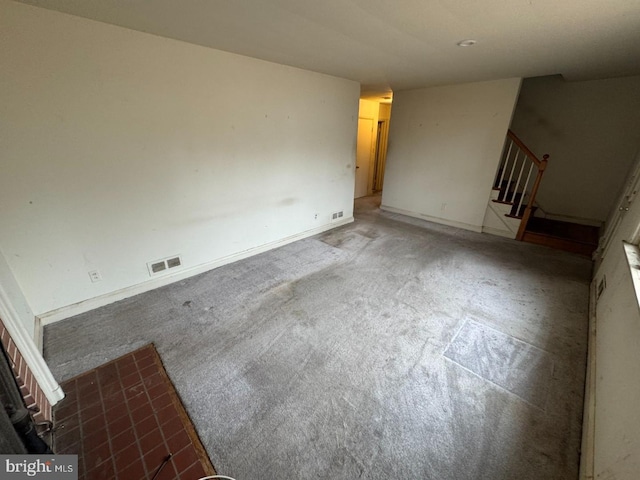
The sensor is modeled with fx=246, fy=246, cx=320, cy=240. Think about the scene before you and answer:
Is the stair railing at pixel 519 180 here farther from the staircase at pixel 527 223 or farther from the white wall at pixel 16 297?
the white wall at pixel 16 297

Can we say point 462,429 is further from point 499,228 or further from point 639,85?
point 639,85

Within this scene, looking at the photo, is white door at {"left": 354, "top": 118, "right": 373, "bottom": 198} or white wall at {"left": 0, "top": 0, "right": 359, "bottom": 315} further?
white door at {"left": 354, "top": 118, "right": 373, "bottom": 198}

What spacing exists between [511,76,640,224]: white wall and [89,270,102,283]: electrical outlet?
6278 mm

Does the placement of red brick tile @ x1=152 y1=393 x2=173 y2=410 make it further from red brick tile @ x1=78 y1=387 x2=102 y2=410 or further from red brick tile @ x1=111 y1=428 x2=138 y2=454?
red brick tile @ x1=78 y1=387 x2=102 y2=410

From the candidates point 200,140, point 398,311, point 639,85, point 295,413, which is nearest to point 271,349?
point 295,413

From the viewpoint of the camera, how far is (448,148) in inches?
166

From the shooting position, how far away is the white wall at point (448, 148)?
145 inches

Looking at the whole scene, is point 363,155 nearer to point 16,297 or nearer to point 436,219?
point 436,219

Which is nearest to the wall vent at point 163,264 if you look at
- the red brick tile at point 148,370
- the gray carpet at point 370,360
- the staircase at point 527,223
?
the gray carpet at point 370,360

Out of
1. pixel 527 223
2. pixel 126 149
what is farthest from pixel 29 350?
pixel 527 223

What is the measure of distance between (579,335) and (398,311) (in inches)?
55.4

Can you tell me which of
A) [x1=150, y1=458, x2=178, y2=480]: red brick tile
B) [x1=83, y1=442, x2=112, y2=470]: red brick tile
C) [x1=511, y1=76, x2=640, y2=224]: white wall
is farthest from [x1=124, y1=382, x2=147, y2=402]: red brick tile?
[x1=511, y1=76, x2=640, y2=224]: white wall

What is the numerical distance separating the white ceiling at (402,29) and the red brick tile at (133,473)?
2.57 meters

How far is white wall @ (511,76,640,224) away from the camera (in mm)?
3490
